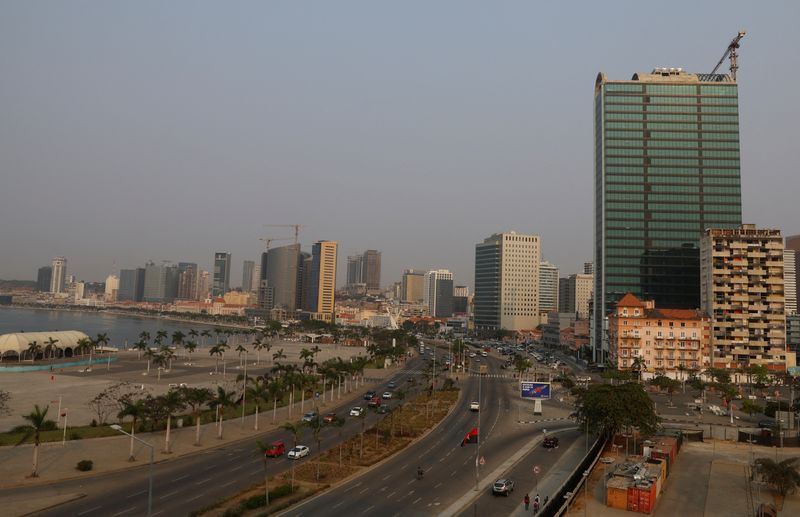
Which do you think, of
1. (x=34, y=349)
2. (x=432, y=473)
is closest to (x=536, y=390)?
(x=432, y=473)

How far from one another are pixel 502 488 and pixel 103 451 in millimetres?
43794

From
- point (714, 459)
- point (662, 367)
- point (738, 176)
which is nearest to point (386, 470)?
point (714, 459)

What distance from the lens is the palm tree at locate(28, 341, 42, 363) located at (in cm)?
14938

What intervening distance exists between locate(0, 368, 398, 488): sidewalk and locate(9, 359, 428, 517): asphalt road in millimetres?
1843

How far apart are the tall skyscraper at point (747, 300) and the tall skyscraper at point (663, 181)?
29.3 meters

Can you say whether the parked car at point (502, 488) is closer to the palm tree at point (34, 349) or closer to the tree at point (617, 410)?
the tree at point (617, 410)

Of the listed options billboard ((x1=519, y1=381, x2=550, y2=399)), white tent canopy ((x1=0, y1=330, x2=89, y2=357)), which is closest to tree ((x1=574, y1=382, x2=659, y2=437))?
billboard ((x1=519, y1=381, x2=550, y2=399))

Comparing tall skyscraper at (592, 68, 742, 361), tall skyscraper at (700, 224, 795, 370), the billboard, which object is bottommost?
the billboard

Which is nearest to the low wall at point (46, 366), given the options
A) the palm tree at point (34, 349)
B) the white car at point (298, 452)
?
the palm tree at point (34, 349)

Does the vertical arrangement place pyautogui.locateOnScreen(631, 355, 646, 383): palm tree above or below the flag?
above

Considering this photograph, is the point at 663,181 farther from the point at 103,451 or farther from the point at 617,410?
the point at 103,451

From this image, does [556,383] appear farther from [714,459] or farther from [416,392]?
[714,459]

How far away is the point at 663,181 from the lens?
611ft

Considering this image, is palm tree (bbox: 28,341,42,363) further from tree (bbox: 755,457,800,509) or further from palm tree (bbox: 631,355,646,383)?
tree (bbox: 755,457,800,509)
